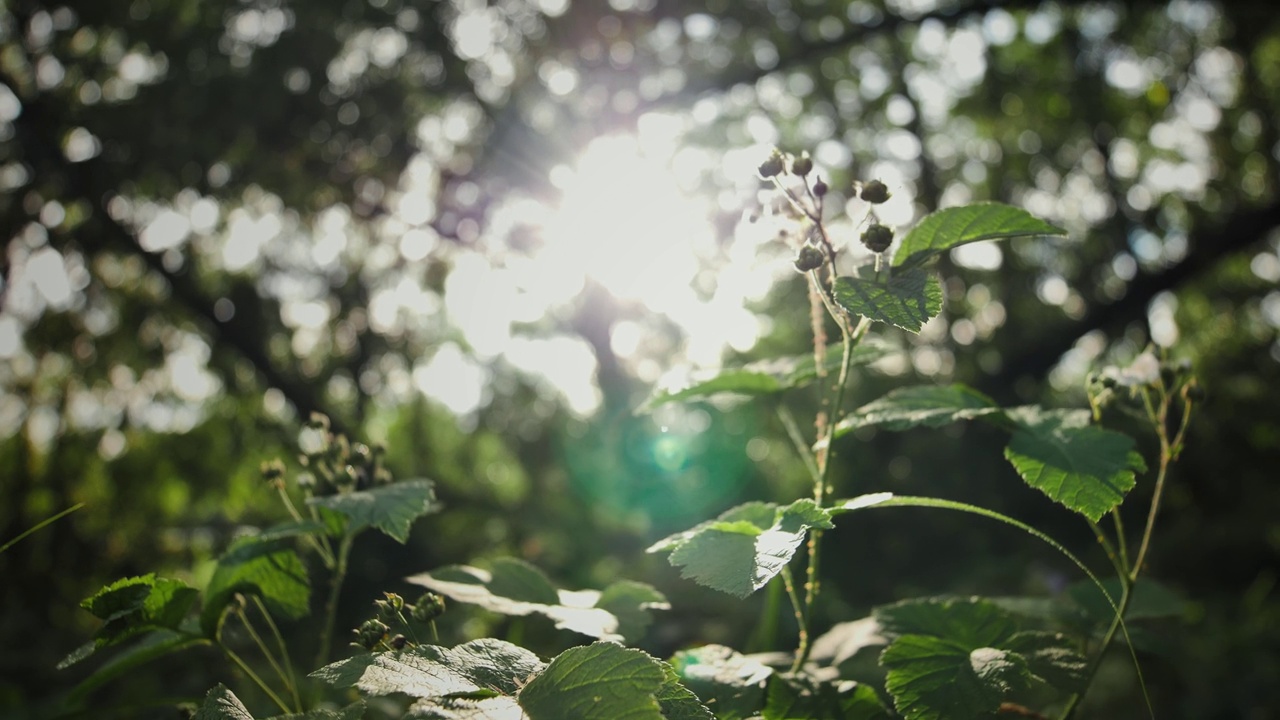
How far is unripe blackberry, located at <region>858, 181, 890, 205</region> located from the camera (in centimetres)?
112

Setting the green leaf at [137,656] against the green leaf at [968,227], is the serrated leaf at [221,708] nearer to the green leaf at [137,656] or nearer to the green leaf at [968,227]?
the green leaf at [137,656]

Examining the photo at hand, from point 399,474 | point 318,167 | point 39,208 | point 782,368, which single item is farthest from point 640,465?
point 39,208

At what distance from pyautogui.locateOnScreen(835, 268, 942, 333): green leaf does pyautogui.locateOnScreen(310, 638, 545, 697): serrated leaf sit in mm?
575

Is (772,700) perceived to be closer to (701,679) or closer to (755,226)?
(701,679)

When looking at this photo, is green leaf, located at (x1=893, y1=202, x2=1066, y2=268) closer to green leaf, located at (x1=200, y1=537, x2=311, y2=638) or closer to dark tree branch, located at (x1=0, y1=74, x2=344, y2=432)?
green leaf, located at (x1=200, y1=537, x2=311, y2=638)

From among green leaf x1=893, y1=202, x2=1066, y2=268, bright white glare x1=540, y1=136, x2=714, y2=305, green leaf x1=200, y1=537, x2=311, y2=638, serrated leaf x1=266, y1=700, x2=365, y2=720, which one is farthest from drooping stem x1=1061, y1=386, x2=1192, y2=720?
bright white glare x1=540, y1=136, x2=714, y2=305

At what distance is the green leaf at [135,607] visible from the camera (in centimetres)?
109

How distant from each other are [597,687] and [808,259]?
0.62m

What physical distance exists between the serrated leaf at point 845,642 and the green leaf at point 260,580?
0.94m

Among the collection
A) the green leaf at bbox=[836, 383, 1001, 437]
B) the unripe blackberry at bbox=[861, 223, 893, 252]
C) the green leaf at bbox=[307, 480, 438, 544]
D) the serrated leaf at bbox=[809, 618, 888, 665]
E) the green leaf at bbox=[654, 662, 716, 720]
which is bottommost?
the serrated leaf at bbox=[809, 618, 888, 665]

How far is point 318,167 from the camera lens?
568cm

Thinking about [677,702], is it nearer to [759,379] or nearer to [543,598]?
[543,598]

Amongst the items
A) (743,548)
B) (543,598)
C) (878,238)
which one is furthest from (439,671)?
(878,238)

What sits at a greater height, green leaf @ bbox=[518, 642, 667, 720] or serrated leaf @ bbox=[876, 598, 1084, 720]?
green leaf @ bbox=[518, 642, 667, 720]
